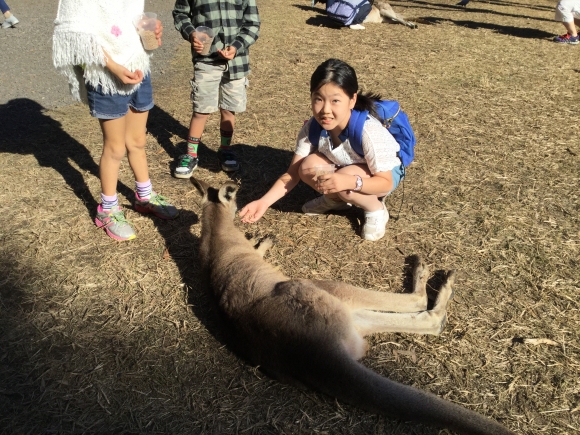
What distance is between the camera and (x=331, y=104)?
127 inches

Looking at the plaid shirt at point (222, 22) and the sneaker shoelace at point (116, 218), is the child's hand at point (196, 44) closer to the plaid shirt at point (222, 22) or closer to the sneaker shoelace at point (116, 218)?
the plaid shirt at point (222, 22)

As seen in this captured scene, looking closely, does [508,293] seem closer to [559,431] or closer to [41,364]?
[559,431]

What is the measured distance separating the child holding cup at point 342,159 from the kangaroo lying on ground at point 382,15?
744 cm

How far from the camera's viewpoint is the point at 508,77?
694cm

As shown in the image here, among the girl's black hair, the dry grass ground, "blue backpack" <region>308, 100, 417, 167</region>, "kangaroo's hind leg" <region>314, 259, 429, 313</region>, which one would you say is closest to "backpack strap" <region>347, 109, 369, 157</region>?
"blue backpack" <region>308, 100, 417, 167</region>

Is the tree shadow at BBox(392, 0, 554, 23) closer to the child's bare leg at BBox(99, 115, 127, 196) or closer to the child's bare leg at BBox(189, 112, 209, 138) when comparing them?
the child's bare leg at BBox(189, 112, 209, 138)

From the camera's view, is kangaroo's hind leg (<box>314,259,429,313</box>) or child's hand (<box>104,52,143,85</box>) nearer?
kangaroo's hind leg (<box>314,259,429,313</box>)

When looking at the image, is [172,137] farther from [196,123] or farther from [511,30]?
[511,30]

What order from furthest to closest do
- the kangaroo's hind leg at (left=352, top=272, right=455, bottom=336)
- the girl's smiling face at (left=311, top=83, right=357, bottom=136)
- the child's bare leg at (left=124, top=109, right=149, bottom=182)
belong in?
the child's bare leg at (left=124, top=109, right=149, bottom=182) < the girl's smiling face at (left=311, top=83, right=357, bottom=136) < the kangaroo's hind leg at (left=352, top=272, right=455, bottom=336)

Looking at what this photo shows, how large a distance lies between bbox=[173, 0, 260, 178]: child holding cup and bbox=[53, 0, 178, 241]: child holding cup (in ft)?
2.59

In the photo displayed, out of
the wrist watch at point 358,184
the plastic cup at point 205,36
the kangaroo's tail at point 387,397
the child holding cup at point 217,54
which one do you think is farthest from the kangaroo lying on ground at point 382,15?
the kangaroo's tail at point 387,397

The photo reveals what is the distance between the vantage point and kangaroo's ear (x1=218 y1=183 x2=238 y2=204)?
11.5 ft

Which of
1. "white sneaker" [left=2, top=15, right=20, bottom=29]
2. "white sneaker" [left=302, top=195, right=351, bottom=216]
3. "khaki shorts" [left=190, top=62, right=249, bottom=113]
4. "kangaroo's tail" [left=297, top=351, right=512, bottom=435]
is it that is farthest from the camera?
"white sneaker" [left=2, top=15, right=20, bottom=29]

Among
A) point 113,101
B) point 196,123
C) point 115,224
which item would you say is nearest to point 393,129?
point 196,123
